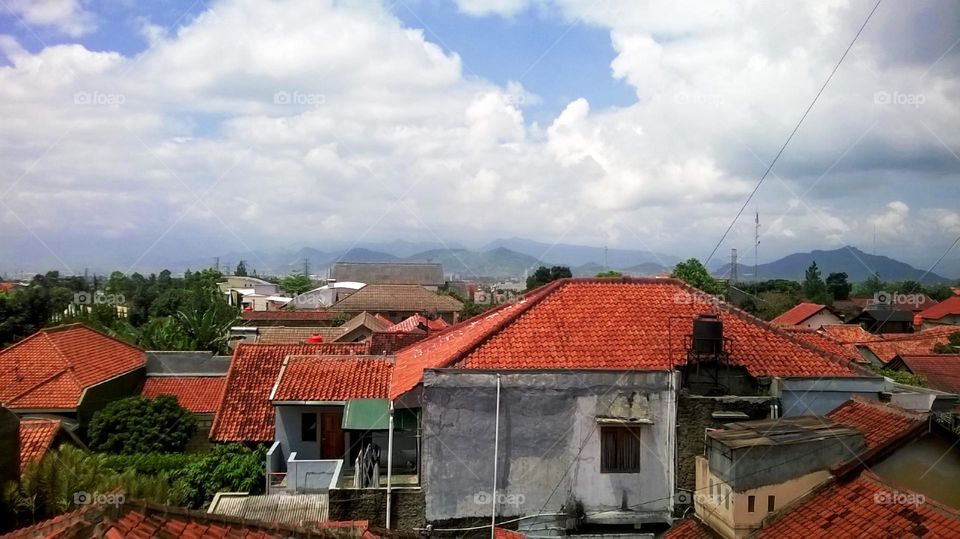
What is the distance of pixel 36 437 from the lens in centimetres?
1598

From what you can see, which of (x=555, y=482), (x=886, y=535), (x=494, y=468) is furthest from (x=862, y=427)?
(x=494, y=468)

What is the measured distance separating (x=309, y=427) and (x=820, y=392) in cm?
1140

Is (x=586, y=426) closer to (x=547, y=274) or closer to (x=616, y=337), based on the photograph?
(x=616, y=337)

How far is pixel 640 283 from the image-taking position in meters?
16.0

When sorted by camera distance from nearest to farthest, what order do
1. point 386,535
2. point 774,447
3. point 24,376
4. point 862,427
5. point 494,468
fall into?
point 386,535, point 774,447, point 862,427, point 494,468, point 24,376

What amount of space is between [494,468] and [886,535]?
20.1 feet

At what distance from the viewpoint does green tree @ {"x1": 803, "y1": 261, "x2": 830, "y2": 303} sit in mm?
78938

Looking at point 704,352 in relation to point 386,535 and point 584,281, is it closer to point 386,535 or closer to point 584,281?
point 584,281

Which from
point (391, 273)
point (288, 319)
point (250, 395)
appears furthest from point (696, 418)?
point (391, 273)

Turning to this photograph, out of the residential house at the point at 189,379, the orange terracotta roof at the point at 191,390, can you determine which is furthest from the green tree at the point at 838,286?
the orange terracotta roof at the point at 191,390

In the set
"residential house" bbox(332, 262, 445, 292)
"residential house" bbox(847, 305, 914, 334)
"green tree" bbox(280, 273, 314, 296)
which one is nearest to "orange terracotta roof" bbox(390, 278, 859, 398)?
"residential house" bbox(847, 305, 914, 334)

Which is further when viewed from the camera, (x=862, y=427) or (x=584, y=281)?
(x=584, y=281)

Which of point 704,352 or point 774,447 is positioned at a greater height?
point 704,352

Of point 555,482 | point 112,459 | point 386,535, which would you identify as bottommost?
point 112,459
